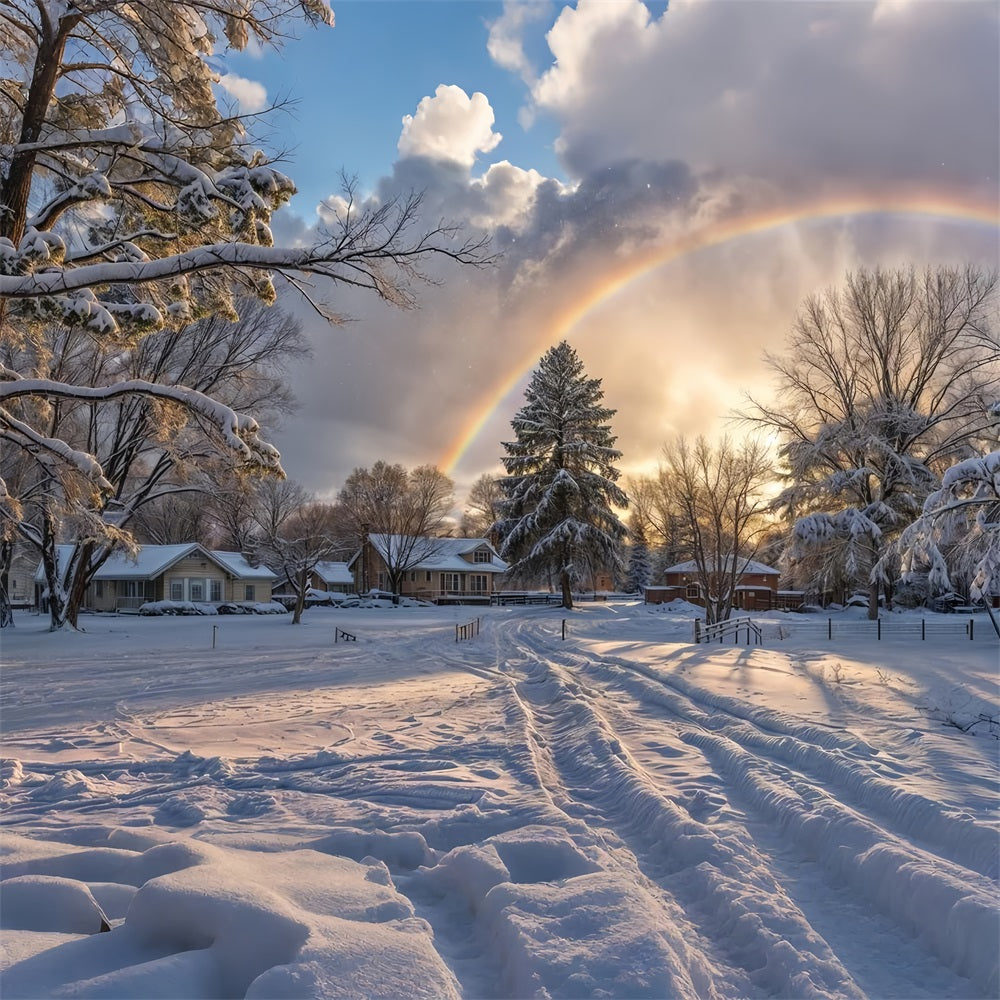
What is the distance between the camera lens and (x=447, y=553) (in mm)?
67062

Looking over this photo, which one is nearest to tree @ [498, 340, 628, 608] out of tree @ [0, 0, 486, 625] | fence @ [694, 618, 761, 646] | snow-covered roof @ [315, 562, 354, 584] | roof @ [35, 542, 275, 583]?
fence @ [694, 618, 761, 646]

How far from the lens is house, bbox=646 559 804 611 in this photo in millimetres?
60312

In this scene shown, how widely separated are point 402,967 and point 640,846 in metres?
2.47

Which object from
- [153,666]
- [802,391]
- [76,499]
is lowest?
[153,666]

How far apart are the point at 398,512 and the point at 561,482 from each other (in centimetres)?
2661

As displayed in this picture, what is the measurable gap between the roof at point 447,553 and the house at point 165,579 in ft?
41.0

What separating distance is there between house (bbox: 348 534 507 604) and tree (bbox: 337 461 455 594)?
0.13 meters

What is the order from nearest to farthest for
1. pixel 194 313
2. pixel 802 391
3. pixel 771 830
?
pixel 771 830 < pixel 194 313 < pixel 802 391

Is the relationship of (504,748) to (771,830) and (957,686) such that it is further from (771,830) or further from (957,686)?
(957,686)

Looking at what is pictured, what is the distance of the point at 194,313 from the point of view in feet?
30.2

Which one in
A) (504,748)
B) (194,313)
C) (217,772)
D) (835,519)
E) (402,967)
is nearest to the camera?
(402,967)

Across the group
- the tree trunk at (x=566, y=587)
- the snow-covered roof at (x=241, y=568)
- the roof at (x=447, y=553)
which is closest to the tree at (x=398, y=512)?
the roof at (x=447, y=553)

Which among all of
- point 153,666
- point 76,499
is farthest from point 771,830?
point 153,666

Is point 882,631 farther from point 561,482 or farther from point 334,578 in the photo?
point 334,578
